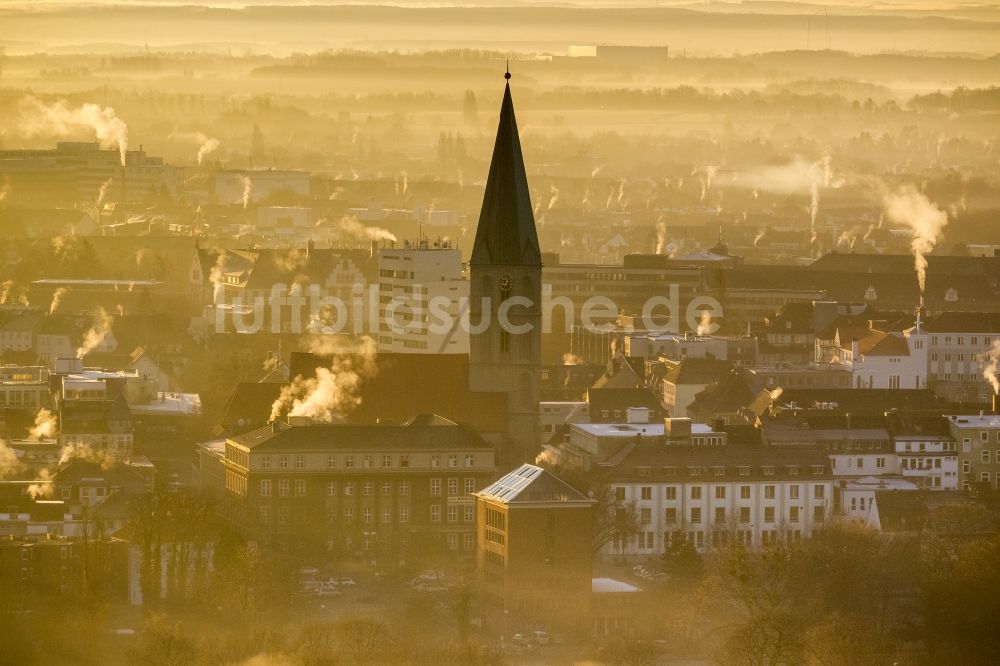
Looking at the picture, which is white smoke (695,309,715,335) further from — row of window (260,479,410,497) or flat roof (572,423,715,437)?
row of window (260,479,410,497)

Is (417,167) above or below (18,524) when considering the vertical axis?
above

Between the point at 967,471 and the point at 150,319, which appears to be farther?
the point at 150,319

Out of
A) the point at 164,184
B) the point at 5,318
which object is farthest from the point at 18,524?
the point at 164,184

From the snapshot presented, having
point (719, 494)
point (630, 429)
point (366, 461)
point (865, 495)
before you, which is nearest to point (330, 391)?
point (366, 461)

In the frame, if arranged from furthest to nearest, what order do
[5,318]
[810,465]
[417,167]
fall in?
[417,167]
[5,318]
[810,465]

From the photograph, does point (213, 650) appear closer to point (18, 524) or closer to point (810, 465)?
point (18, 524)

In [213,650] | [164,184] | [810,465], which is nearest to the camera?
[213,650]

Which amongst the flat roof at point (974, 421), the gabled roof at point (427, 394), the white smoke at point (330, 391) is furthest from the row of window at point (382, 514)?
the flat roof at point (974, 421)
